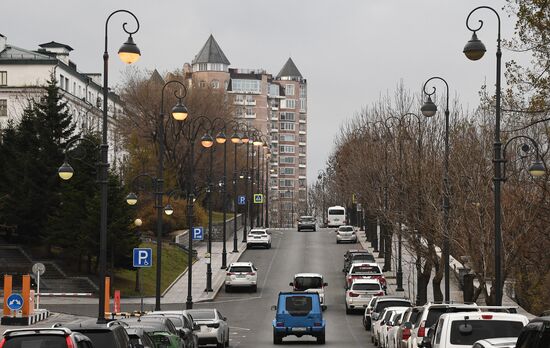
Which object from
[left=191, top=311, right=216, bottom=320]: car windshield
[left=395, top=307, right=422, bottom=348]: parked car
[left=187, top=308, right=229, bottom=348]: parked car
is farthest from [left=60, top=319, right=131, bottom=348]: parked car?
[left=191, top=311, right=216, bottom=320]: car windshield

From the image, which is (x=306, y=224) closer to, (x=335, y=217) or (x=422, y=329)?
(x=335, y=217)

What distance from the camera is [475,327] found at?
765 inches

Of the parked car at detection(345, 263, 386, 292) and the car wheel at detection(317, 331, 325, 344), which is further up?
the parked car at detection(345, 263, 386, 292)

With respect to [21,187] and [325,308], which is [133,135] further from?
[325,308]

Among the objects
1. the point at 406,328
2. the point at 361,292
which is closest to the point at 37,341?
the point at 406,328

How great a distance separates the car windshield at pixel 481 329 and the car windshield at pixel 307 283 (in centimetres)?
3770

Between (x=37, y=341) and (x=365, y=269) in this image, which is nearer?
(x=37, y=341)

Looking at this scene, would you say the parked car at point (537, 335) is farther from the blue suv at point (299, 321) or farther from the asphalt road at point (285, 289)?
the blue suv at point (299, 321)

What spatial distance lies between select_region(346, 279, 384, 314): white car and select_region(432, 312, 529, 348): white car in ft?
113

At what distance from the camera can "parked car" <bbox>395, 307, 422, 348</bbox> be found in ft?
90.0

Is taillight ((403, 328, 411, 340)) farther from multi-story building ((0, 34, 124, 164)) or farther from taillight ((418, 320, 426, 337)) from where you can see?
multi-story building ((0, 34, 124, 164))

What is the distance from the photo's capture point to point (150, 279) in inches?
2643

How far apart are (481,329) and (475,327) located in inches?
5.2

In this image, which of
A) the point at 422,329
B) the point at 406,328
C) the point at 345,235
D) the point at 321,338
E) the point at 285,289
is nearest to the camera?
the point at 422,329
